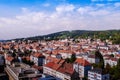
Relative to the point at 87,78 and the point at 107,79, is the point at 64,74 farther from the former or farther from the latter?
the point at 107,79

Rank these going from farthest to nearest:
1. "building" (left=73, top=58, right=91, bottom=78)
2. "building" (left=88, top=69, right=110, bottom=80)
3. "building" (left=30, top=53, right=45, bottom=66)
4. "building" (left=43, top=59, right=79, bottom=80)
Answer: "building" (left=30, top=53, right=45, bottom=66) < "building" (left=73, top=58, right=91, bottom=78) < "building" (left=43, top=59, right=79, bottom=80) < "building" (left=88, top=69, right=110, bottom=80)

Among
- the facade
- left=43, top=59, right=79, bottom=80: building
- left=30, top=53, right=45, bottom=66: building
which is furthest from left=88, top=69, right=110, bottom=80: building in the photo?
left=30, top=53, right=45, bottom=66: building

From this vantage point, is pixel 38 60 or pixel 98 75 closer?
pixel 98 75

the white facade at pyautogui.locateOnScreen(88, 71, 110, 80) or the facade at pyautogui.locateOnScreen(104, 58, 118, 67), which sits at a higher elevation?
the facade at pyautogui.locateOnScreen(104, 58, 118, 67)

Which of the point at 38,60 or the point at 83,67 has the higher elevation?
the point at 38,60

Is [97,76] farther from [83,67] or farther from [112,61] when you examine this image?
[112,61]

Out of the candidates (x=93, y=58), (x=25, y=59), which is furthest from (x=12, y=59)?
(x=93, y=58)

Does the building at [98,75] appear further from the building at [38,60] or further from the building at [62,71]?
the building at [38,60]

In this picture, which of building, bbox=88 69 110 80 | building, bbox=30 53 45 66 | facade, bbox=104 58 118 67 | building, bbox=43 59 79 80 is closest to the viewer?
building, bbox=88 69 110 80

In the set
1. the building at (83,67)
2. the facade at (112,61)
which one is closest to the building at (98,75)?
the building at (83,67)

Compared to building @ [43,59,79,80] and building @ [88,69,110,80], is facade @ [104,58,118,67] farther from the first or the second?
building @ [88,69,110,80]

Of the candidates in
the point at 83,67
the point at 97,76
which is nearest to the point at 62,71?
the point at 83,67
